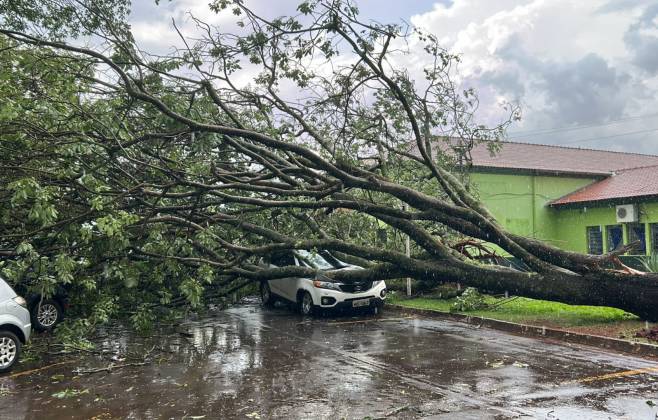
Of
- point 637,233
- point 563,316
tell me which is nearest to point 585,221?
point 637,233

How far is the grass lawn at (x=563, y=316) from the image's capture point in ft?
32.5

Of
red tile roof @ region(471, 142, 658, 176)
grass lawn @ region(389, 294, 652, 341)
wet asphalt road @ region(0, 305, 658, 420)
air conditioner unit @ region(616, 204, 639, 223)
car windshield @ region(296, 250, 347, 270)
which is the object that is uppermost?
red tile roof @ region(471, 142, 658, 176)

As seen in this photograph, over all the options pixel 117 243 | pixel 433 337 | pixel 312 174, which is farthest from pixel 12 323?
pixel 433 337

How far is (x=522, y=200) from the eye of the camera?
2784 cm

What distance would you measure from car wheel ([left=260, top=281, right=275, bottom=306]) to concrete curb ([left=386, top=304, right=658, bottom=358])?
443 centimetres

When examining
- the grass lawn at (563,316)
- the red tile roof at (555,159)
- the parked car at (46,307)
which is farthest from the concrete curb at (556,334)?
the red tile roof at (555,159)

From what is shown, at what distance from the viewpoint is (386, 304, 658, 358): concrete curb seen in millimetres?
8523

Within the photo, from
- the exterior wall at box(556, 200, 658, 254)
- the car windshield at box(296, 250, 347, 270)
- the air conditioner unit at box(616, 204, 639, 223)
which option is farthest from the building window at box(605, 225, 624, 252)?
the car windshield at box(296, 250, 347, 270)

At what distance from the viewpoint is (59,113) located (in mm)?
8984

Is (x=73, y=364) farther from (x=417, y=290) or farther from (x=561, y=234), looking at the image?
(x=561, y=234)

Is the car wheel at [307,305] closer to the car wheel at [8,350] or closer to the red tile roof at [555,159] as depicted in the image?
the car wheel at [8,350]

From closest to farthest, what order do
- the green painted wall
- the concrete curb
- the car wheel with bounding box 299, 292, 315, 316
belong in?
the concrete curb → the car wheel with bounding box 299, 292, 315, 316 → the green painted wall

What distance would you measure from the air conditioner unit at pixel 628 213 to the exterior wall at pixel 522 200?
379 centimetres

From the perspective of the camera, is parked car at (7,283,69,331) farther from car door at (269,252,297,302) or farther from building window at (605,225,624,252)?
building window at (605,225,624,252)
